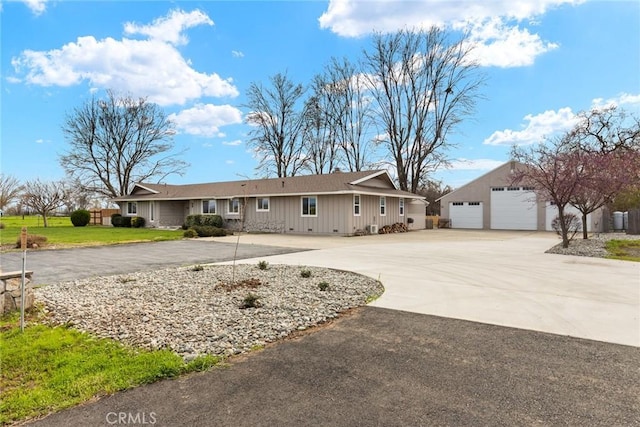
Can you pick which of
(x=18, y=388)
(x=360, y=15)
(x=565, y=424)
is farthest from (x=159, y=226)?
(x=565, y=424)

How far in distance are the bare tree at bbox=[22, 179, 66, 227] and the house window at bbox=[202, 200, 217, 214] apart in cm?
1260

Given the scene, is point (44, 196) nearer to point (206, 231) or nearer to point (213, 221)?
point (213, 221)

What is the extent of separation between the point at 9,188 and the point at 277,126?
82.9ft

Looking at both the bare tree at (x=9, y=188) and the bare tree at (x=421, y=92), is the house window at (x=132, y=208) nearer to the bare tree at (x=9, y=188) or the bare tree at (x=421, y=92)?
the bare tree at (x=9, y=188)

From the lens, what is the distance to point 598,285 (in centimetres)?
659

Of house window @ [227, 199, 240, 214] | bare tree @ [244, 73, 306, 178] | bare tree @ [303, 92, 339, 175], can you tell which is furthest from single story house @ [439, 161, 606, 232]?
house window @ [227, 199, 240, 214]

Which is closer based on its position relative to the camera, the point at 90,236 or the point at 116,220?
the point at 90,236

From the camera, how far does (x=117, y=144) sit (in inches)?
1432

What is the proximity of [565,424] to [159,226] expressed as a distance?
29201 mm

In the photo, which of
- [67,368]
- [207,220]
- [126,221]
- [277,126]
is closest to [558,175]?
[67,368]

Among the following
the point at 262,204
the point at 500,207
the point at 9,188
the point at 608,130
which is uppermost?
the point at 608,130

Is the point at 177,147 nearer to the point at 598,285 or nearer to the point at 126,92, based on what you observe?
the point at 126,92

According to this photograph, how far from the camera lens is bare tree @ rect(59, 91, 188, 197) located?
1389 inches

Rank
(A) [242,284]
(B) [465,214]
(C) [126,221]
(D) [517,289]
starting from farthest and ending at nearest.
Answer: (C) [126,221], (B) [465,214], (A) [242,284], (D) [517,289]
